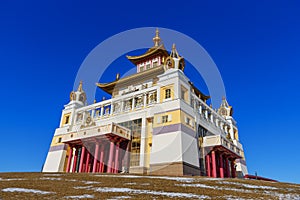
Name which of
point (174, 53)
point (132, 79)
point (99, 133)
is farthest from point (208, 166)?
point (132, 79)

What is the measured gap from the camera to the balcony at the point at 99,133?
27.8 metres

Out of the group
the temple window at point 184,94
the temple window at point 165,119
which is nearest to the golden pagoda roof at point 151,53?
the temple window at point 184,94

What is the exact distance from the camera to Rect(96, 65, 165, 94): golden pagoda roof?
131ft

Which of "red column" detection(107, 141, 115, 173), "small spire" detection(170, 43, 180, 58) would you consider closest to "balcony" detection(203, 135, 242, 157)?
"red column" detection(107, 141, 115, 173)

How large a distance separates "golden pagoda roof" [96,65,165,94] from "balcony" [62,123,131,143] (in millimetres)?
13320

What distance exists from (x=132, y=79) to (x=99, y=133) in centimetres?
1650

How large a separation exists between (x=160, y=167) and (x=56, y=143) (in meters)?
20.8

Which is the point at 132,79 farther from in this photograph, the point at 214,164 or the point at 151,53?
the point at 214,164

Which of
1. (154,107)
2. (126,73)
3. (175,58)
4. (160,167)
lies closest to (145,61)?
(126,73)

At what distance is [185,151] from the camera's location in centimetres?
2570

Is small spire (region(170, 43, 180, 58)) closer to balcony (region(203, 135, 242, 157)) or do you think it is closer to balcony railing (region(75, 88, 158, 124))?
balcony railing (region(75, 88, 158, 124))

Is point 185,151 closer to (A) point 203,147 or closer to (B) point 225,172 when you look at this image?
Result: (A) point 203,147

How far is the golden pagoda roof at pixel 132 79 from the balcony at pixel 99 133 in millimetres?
13320

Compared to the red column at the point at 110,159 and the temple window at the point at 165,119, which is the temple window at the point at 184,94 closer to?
the temple window at the point at 165,119
